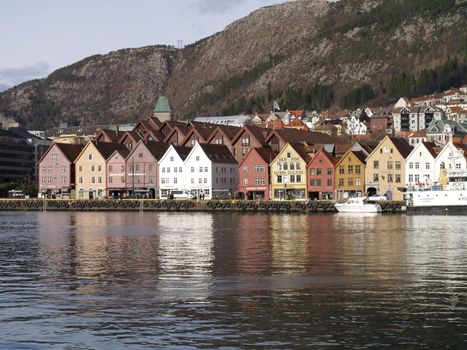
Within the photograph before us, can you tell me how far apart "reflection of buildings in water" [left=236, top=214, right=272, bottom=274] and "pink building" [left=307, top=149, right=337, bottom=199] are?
46.7m

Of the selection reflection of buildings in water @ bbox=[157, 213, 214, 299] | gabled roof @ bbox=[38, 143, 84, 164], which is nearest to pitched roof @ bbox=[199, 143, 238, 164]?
gabled roof @ bbox=[38, 143, 84, 164]

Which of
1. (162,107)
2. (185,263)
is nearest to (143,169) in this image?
(162,107)

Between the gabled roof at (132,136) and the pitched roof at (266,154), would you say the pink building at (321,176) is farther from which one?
the gabled roof at (132,136)

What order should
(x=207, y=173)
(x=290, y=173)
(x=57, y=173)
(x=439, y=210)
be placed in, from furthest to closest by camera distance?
(x=57, y=173) → (x=207, y=173) → (x=290, y=173) → (x=439, y=210)

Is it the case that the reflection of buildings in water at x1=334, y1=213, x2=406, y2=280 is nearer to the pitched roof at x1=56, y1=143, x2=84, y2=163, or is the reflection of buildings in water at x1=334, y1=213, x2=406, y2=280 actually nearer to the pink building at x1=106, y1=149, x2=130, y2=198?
the pink building at x1=106, y1=149, x2=130, y2=198

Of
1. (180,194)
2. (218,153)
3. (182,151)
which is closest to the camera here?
(180,194)

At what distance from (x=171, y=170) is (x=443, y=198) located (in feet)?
154

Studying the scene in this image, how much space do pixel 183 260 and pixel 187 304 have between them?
46.3 feet

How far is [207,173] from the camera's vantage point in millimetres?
125250

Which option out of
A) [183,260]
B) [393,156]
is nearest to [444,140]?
[393,156]

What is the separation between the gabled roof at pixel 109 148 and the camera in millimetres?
133625

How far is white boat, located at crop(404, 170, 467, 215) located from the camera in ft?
302

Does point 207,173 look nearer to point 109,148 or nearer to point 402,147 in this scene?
point 109,148

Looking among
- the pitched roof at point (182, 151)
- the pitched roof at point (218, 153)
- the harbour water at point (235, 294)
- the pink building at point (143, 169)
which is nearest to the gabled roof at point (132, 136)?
the pink building at point (143, 169)
